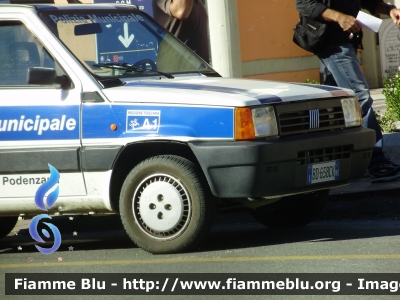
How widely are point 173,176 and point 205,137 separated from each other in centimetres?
36

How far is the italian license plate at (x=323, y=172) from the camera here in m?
6.38

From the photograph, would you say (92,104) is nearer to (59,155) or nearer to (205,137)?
(59,155)

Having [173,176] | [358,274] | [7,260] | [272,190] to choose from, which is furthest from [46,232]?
[358,274]

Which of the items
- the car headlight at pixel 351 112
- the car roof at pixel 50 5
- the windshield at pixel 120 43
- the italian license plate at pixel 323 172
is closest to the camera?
the italian license plate at pixel 323 172

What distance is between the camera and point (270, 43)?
16.1 metres

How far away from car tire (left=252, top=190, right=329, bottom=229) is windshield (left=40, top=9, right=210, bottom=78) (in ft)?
4.13

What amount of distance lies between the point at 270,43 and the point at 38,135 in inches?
395

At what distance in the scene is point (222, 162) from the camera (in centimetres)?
609

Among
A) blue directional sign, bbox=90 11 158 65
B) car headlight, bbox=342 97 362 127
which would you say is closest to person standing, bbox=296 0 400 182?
car headlight, bbox=342 97 362 127

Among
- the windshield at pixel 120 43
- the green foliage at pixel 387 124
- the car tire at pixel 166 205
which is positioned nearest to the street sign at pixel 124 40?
the windshield at pixel 120 43

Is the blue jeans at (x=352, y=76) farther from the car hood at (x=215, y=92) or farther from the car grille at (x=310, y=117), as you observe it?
the car grille at (x=310, y=117)

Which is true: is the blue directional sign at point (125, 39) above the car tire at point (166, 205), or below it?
above

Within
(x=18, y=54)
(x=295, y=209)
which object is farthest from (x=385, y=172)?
(x=18, y=54)

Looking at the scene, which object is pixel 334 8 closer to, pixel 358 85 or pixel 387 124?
pixel 358 85
